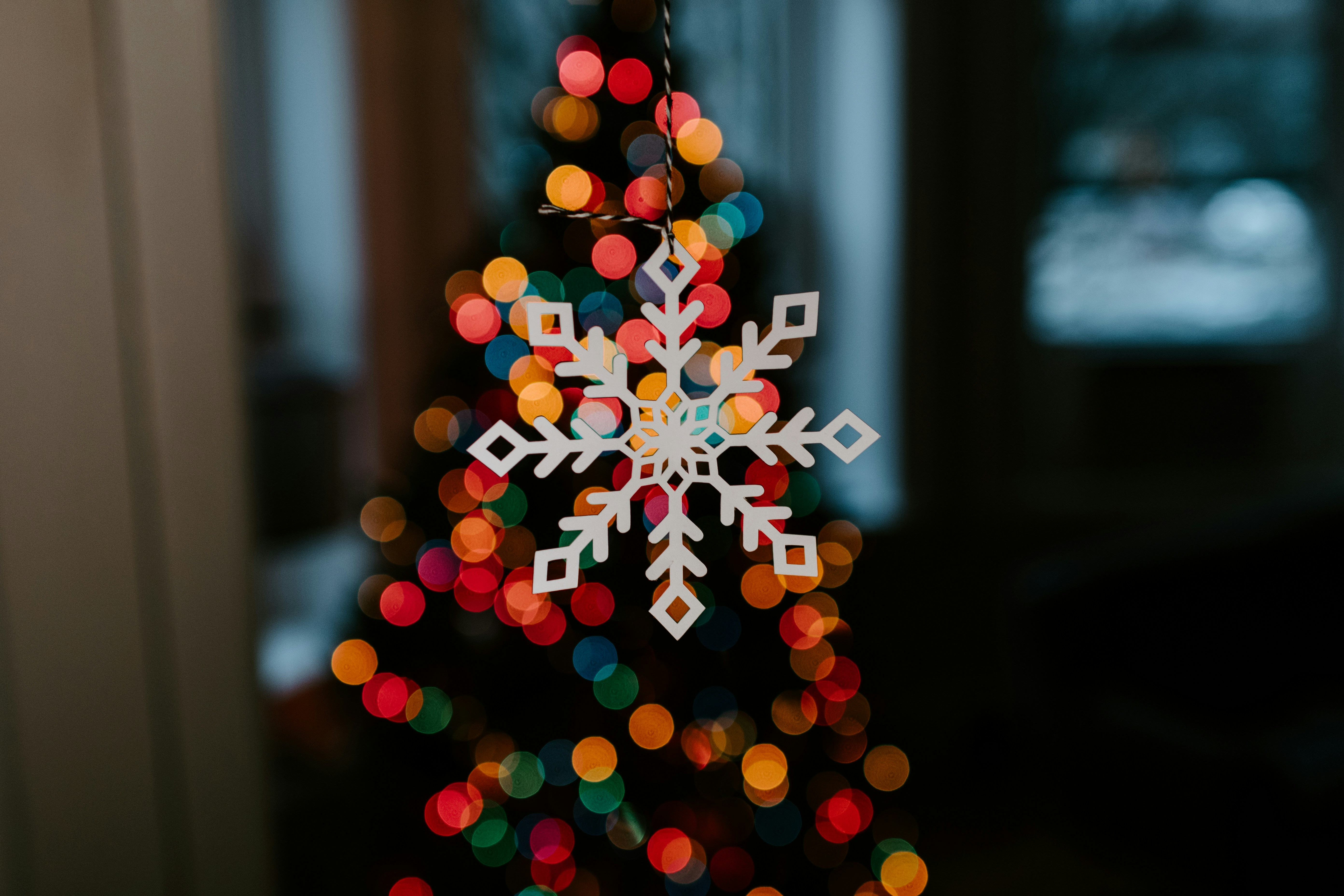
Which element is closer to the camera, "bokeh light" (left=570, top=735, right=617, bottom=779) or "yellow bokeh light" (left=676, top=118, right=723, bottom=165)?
"yellow bokeh light" (left=676, top=118, right=723, bottom=165)

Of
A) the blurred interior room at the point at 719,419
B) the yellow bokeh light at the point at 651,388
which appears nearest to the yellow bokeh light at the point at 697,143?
the blurred interior room at the point at 719,419

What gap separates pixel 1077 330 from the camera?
7.80 feet

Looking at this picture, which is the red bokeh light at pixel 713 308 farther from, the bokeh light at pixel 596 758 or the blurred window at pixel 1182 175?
the blurred window at pixel 1182 175

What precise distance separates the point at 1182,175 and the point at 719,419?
2194mm

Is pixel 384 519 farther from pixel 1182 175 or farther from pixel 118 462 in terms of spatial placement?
pixel 1182 175

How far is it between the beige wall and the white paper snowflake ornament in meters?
0.72

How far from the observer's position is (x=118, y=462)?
1085 mm

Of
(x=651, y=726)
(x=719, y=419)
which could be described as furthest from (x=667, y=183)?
(x=651, y=726)

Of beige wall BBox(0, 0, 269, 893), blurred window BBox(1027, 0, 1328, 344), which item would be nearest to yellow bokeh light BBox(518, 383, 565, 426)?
beige wall BBox(0, 0, 269, 893)

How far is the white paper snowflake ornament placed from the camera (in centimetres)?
52

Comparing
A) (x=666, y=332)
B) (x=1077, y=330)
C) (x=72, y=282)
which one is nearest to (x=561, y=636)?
(x=72, y=282)

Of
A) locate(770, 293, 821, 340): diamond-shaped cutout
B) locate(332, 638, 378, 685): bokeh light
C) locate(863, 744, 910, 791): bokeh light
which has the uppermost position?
locate(770, 293, 821, 340): diamond-shaped cutout

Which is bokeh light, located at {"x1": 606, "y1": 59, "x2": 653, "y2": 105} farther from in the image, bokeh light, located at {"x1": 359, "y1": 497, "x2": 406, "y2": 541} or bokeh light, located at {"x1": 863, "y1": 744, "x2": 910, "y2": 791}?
bokeh light, located at {"x1": 863, "y1": 744, "x2": 910, "y2": 791}

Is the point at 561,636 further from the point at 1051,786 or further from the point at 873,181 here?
the point at 873,181
